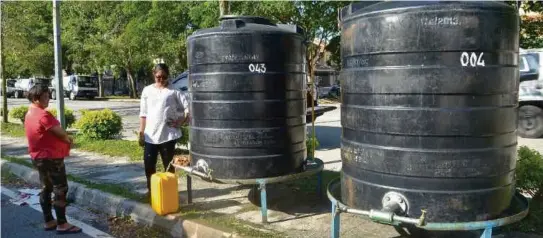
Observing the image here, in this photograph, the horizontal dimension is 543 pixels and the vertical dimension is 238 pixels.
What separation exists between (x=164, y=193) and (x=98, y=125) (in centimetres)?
619

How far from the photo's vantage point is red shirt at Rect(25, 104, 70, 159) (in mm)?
4910

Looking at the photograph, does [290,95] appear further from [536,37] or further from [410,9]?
[536,37]

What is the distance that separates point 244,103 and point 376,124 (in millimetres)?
1834

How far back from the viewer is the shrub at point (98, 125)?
1072 centimetres

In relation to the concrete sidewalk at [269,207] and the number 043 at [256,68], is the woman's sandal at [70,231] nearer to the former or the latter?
the concrete sidewalk at [269,207]

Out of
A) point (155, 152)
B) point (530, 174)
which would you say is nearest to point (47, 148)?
point (155, 152)

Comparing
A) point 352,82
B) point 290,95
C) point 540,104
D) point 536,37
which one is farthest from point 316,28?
point 352,82

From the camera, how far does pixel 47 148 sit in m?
5.00

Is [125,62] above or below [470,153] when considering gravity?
above

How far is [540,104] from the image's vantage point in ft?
35.8

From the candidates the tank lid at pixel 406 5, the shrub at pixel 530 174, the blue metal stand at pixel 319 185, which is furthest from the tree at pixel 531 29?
the tank lid at pixel 406 5

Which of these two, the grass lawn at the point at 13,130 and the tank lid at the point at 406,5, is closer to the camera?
the tank lid at the point at 406,5

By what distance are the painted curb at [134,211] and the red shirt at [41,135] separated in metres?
1.10

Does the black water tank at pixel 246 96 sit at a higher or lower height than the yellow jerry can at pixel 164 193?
higher
